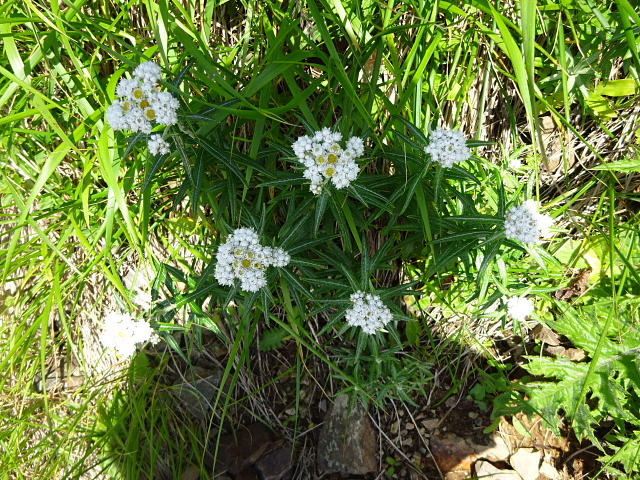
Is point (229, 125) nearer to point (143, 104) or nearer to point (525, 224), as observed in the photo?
point (143, 104)

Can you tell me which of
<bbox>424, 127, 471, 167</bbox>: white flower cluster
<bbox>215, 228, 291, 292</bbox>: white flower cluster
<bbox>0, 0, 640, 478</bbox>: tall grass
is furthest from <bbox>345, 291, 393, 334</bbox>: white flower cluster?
<bbox>424, 127, 471, 167</bbox>: white flower cluster

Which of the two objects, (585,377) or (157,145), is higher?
(157,145)

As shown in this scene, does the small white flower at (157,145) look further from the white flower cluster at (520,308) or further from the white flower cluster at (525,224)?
the white flower cluster at (520,308)

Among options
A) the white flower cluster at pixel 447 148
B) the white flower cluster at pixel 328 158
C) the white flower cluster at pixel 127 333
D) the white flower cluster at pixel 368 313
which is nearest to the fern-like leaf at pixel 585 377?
the white flower cluster at pixel 368 313

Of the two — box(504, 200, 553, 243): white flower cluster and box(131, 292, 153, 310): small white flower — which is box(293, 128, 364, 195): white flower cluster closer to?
box(504, 200, 553, 243): white flower cluster

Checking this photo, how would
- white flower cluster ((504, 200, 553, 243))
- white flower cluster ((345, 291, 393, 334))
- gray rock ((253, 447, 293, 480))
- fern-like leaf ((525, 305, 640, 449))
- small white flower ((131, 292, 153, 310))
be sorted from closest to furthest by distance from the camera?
white flower cluster ((504, 200, 553, 243)) < white flower cluster ((345, 291, 393, 334)) < small white flower ((131, 292, 153, 310)) < fern-like leaf ((525, 305, 640, 449)) < gray rock ((253, 447, 293, 480))

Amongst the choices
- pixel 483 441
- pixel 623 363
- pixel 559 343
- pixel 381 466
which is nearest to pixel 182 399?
pixel 381 466

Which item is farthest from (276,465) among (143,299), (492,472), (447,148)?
(447,148)
